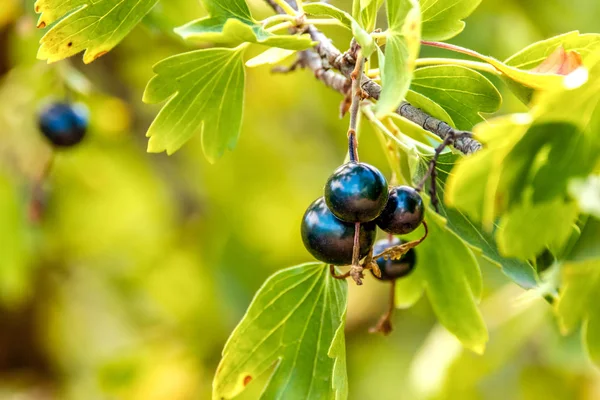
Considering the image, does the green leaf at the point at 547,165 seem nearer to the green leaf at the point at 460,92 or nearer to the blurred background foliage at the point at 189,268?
the green leaf at the point at 460,92

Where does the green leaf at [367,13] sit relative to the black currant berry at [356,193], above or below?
above

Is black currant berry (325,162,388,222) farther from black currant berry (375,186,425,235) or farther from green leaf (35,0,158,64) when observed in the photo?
green leaf (35,0,158,64)

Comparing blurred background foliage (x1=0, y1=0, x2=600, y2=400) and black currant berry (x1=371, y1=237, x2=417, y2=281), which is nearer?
black currant berry (x1=371, y1=237, x2=417, y2=281)

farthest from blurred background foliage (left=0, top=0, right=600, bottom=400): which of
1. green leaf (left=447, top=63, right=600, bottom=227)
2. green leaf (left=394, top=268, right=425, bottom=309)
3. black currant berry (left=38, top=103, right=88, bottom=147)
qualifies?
green leaf (left=447, top=63, right=600, bottom=227)

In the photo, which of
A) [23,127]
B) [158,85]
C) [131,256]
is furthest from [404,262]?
[131,256]

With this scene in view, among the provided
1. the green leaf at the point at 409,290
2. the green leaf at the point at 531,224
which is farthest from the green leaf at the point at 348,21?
the green leaf at the point at 409,290

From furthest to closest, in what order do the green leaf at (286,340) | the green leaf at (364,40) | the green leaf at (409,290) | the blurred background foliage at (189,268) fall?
1. the blurred background foliage at (189,268)
2. the green leaf at (409,290)
3. the green leaf at (286,340)
4. the green leaf at (364,40)

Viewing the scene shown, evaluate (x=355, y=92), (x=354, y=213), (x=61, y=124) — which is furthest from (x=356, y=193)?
(x=61, y=124)

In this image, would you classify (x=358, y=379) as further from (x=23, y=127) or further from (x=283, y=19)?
(x=283, y=19)
